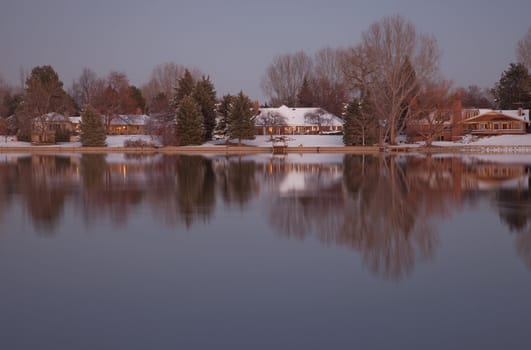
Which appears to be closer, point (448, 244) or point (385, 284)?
point (385, 284)

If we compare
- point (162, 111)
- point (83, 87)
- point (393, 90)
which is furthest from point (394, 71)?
point (83, 87)

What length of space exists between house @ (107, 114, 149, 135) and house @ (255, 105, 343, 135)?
17.8 m

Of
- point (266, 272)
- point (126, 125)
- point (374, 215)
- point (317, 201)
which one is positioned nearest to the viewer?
point (266, 272)

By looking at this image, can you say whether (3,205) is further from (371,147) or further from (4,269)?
(371,147)

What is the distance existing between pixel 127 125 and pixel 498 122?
52137 mm

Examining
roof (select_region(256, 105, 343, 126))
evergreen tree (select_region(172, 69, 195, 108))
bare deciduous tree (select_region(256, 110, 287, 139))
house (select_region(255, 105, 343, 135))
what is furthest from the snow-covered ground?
roof (select_region(256, 105, 343, 126))

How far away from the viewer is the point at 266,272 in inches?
386

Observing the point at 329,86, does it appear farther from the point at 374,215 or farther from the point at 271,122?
the point at 374,215

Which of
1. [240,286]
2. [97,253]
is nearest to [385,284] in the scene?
[240,286]

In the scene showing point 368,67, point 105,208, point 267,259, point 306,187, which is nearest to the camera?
point 267,259

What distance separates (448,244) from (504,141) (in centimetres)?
5754

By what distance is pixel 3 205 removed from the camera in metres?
17.9

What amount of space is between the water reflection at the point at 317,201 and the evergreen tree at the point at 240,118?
33.4 metres

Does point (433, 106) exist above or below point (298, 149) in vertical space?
above
